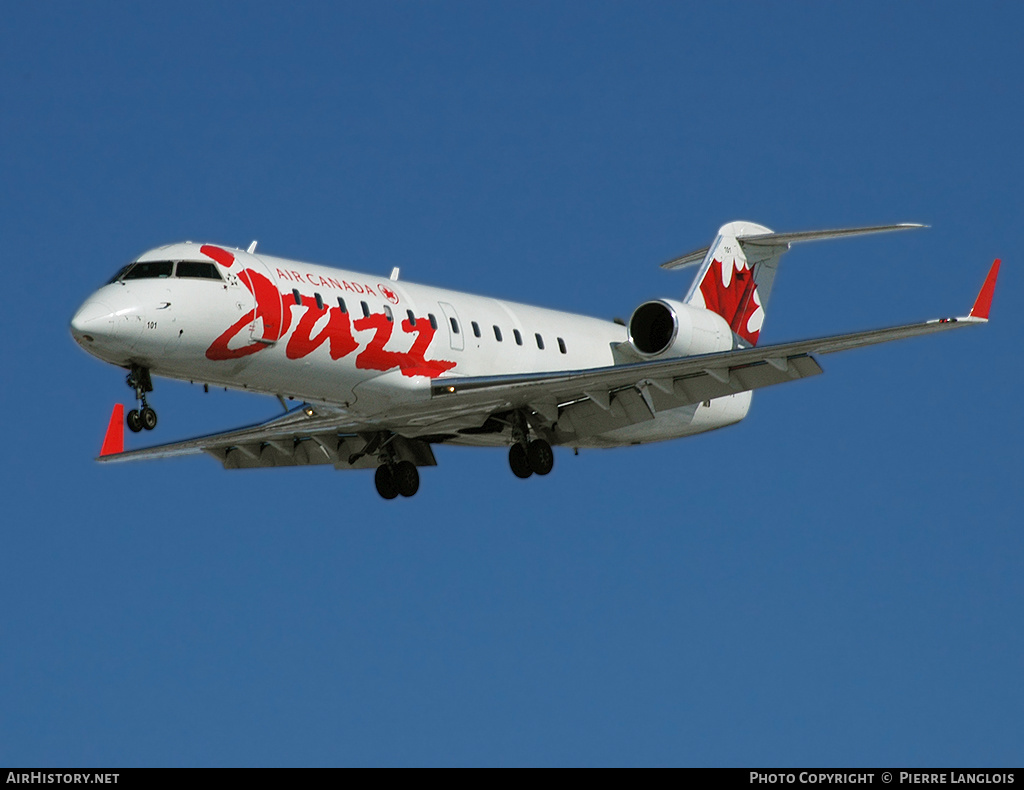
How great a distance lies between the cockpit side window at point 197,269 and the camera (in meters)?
21.3

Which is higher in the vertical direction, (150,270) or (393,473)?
(393,473)

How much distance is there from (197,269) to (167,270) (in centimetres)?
38

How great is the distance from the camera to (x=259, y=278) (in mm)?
21812

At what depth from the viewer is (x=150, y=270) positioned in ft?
70.1

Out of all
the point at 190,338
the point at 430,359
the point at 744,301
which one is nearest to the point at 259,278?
the point at 190,338

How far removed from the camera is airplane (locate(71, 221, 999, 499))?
21.1 metres

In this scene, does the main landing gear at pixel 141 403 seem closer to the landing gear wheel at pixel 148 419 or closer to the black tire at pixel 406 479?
the landing gear wheel at pixel 148 419

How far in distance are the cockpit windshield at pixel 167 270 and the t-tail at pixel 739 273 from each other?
1039 cm

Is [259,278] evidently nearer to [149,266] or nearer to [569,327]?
[149,266]

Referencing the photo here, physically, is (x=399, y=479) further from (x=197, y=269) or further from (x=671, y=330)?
(x=197, y=269)

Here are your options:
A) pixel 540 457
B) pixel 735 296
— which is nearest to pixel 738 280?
pixel 735 296

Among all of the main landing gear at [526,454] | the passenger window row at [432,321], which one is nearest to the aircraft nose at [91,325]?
the passenger window row at [432,321]

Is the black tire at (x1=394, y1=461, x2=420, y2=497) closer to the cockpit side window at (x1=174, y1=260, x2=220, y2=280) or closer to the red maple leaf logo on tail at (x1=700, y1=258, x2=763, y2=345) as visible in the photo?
the cockpit side window at (x1=174, y1=260, x2=220, y2=280)
